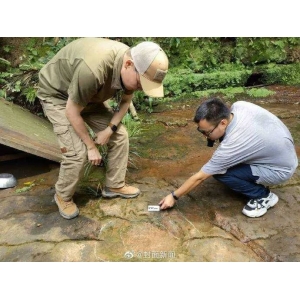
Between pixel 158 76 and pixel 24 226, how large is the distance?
1.90m

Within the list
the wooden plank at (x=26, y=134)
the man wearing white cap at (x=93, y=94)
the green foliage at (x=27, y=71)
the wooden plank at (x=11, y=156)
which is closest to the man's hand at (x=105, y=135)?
the man wearing white cap at (x=93, y=94)

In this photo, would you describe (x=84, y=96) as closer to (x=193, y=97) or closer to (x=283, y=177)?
(x=283, y=177)

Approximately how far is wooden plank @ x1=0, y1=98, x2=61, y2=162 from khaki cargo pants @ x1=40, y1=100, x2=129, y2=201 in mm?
709

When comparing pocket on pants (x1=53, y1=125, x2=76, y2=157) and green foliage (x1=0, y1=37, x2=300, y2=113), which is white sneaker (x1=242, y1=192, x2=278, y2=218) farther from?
green foliage (x1=0, y1=37, x2=300, y2=113)

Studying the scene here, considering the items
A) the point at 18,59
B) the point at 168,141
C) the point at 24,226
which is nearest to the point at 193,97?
the point at 168,141

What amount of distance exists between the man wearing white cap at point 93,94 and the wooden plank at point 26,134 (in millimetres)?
731

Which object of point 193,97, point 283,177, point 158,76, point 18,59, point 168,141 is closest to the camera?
point 158,76

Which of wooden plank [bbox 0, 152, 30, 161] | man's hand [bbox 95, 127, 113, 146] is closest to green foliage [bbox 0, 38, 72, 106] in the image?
wooden plank [bbox 0, 152, 30, 161]

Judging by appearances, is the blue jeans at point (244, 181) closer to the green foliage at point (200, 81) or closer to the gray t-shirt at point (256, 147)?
the gray t-shirt at point (256, 147)

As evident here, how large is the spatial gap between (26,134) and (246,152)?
2.45 meters

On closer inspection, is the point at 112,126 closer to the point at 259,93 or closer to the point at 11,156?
the point at 11,156

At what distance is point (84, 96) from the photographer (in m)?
2.72

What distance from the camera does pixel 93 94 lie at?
2779mm

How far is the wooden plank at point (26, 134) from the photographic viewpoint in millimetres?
3660
